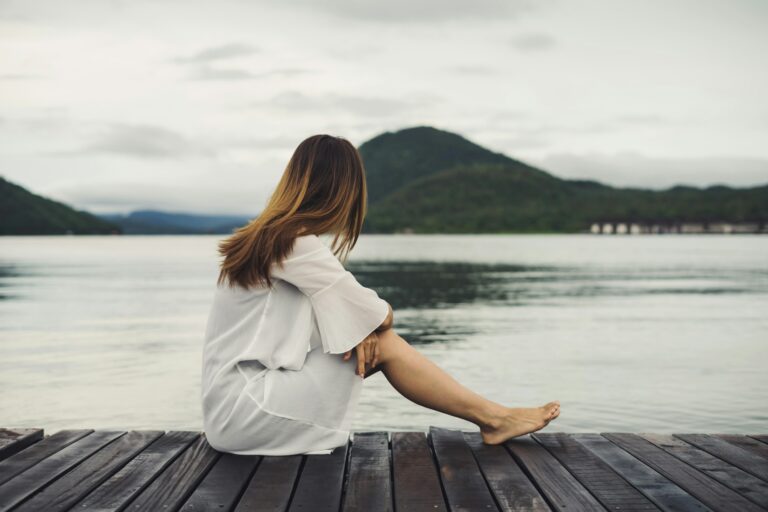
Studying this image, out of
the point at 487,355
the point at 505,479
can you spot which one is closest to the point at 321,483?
the point at 505,479

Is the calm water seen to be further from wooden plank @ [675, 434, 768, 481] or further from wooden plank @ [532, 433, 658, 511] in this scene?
wooden plank @ [532, 433, 658, 511]

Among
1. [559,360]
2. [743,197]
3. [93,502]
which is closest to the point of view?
[93,502]

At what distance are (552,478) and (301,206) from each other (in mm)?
1874

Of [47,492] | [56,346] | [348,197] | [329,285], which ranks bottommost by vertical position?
[56,346]

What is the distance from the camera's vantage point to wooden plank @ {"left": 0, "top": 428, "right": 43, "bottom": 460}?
4391 mm

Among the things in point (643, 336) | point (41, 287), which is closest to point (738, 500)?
point (643, 336)

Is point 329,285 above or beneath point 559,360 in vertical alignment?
above

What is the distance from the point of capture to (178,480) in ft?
12.7

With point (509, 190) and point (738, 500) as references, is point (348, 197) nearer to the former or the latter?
point (738, 500)

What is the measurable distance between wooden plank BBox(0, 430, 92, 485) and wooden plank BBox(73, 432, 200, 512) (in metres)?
0.50

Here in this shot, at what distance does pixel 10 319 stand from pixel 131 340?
485 centimetres

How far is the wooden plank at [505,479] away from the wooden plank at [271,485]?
0.97 m

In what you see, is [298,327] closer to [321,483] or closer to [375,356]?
[375,356]

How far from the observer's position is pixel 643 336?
15273mm
